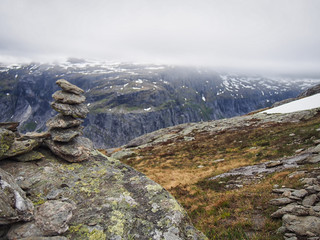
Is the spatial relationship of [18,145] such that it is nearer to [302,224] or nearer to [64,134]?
[64,134]

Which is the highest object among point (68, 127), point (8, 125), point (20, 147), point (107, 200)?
point (8, 125)

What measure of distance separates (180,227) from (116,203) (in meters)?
3.54

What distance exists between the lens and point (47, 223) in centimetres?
679

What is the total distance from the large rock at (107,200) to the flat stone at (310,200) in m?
5.85

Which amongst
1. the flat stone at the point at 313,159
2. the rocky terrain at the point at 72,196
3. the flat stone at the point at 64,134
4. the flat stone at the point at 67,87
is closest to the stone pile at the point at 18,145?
the rocky terrain at the point at 72,196

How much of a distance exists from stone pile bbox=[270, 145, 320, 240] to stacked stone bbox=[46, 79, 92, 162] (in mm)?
12862

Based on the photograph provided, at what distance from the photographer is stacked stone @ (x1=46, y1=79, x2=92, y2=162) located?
504 inches

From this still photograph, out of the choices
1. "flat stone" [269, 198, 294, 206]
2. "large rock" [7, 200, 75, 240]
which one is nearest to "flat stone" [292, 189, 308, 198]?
"flat stone" [269, 198, 294, 206]

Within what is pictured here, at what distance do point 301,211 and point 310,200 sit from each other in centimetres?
149

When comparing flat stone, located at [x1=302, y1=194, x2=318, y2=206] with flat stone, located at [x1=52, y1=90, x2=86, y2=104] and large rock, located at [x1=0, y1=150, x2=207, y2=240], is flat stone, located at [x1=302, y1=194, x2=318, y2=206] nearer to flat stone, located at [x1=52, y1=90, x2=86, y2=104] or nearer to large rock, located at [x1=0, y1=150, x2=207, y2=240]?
large rock, located at [x1=0, y1=150, x2=207, y2=240]

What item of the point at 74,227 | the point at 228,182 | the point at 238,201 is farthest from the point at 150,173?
the point at 74,227

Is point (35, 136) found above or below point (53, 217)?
above

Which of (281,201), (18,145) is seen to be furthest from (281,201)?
A: (18,145)

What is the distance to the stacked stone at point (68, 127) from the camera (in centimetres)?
1280
